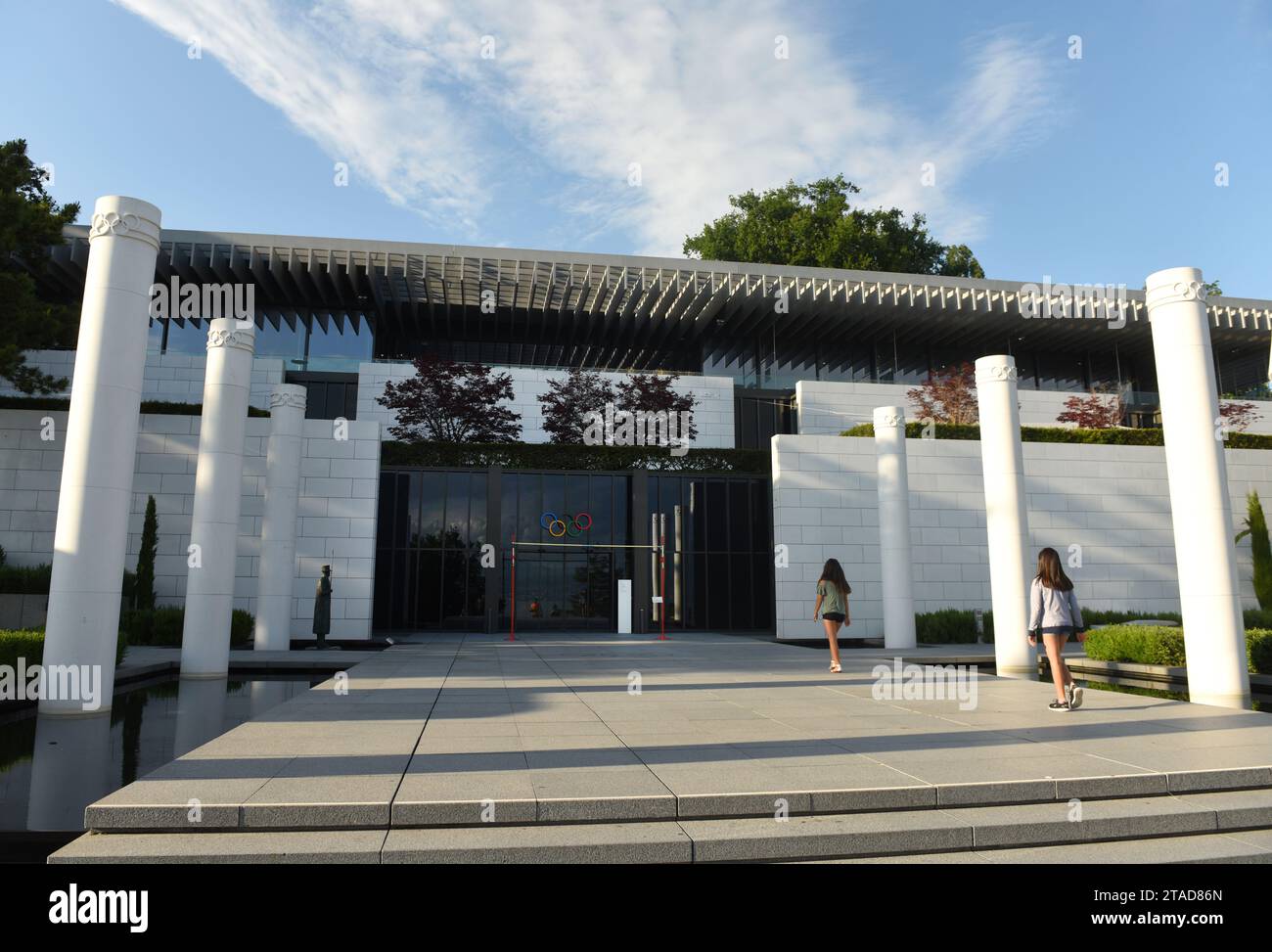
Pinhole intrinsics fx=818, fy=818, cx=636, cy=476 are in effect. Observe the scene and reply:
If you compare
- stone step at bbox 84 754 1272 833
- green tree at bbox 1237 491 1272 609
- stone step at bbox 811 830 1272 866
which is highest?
green tree at bbox 1237 491 1272 609

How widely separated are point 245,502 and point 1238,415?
3520cm

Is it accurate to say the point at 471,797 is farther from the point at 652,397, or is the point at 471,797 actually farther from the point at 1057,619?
the point at 652,397

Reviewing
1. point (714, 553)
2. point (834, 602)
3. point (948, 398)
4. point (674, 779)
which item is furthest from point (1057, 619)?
point (948, 398)

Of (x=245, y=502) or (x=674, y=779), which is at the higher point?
(x=245, y=502)

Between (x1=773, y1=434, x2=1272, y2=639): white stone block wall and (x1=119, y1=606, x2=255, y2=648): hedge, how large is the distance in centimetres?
1512

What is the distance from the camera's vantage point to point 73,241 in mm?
27812

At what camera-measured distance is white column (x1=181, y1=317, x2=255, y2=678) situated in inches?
561

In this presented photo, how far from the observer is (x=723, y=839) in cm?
501

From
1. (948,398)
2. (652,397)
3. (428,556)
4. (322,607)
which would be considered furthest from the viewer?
(948,398)

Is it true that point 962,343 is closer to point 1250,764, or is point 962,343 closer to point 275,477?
point 275,477

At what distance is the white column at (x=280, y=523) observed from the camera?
62.2 ft

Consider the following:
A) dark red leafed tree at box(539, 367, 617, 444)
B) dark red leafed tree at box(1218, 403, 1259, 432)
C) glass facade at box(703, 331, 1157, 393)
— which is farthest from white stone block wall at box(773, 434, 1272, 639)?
glass facade at box(703, 331, 1157, 393)

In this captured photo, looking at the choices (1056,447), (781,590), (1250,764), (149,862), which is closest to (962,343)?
(1056,447)

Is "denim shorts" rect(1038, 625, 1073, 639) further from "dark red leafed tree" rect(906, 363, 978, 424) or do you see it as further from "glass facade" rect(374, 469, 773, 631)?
"dark red leafed tree" rect(906, 363, 978, 424)
